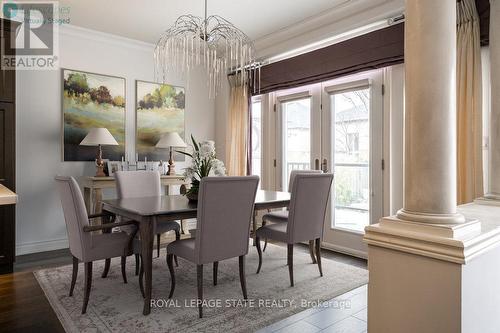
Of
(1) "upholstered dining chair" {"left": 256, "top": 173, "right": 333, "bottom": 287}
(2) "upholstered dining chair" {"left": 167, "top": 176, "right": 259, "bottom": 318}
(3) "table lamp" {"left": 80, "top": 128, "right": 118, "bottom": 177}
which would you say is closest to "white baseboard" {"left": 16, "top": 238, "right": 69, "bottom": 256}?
(3) "table lamp" {"left": 80, "top": 128, "right": 118, "bottom": 177}

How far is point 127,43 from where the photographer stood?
4637mm

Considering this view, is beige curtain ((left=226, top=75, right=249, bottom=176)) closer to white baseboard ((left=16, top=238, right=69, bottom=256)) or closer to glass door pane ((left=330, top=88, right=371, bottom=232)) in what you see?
glass door pane ((left=330, top=88, right=371, bottom=232))

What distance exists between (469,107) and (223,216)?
2177 millimetres

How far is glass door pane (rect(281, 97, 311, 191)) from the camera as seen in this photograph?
4426 mm

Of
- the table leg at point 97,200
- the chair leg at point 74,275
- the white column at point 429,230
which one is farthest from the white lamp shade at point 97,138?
the white column at point 429,230

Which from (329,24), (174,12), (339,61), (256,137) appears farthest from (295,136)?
(174,12)

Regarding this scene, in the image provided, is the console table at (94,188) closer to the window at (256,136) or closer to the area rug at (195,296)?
the area rug at (195,296)

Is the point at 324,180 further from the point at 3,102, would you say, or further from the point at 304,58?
the point at 3,102

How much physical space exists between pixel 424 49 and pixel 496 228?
0.85 meters

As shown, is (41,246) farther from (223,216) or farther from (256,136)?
(256,136)

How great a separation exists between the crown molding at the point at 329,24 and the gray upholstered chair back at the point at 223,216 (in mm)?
2265

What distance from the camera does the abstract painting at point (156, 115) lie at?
4.71 meters

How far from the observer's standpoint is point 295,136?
4.59 metres

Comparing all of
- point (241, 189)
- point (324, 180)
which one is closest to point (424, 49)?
point (241, 189)
